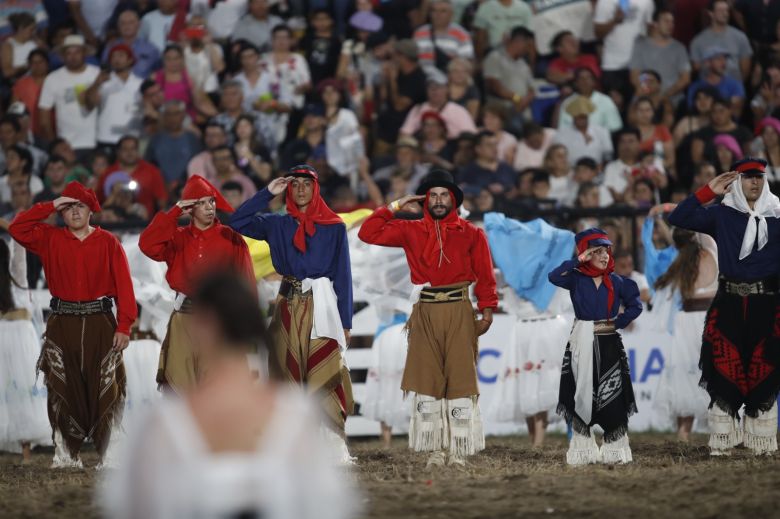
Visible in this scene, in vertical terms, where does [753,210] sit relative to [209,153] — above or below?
below

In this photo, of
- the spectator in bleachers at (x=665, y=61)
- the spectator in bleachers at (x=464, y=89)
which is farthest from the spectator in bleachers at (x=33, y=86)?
the spectator in bleachers at (x=665, y=61)

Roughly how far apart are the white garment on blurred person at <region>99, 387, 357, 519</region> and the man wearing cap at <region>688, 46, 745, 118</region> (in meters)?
12.1

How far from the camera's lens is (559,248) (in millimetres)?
12180

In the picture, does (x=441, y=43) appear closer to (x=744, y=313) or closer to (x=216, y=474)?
(x=744, y=313)

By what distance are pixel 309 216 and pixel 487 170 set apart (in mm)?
5369

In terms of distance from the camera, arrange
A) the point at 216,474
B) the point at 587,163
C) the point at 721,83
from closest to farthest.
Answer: the point at 216,474, the point at 587,163, the point at 721,83

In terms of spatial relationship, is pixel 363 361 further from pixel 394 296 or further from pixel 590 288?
pixel 590 288

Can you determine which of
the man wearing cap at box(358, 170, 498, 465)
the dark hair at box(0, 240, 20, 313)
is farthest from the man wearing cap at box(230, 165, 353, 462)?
the dark hair at box(0, 240, 20, 313)

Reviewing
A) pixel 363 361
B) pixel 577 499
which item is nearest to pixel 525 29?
pixel 363 361

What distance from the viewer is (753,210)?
1036cm

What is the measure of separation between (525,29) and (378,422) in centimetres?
552

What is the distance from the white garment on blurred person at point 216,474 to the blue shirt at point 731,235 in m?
6.35

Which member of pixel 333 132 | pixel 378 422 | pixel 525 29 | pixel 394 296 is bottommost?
pixel 378 422

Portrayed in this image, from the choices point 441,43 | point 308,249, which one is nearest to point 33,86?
point 441,43
